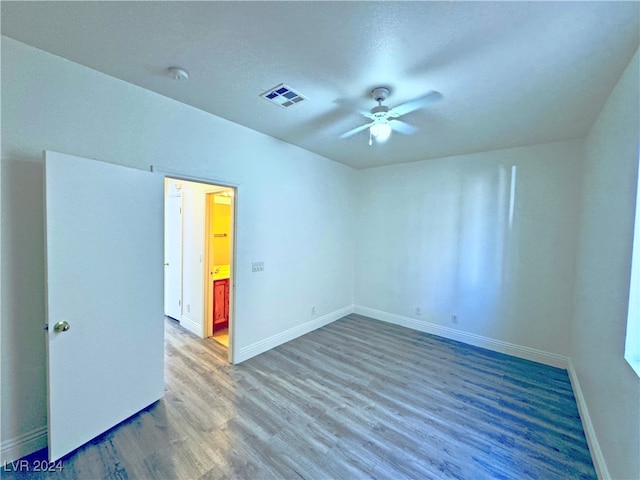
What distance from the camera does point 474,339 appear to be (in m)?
3.77

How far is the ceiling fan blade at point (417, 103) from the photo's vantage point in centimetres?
220

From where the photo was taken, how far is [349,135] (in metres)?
3.20

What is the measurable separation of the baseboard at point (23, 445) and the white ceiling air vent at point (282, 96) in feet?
9.95

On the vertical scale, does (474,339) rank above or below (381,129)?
below

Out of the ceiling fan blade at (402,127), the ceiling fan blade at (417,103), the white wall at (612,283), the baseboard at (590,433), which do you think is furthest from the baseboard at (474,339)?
the ceiling fan blade at (417,103)

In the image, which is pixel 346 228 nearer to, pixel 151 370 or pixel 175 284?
pixel 175 284

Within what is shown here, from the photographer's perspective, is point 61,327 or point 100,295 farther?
point 100,295

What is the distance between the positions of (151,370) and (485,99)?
12.2ft

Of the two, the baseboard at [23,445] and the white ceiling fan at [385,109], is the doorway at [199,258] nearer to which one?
the baseboard at [23,445]

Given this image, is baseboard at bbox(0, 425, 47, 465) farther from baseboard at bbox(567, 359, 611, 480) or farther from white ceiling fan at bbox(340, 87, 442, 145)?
baseboard at bbox(567, 359, 611, 480)

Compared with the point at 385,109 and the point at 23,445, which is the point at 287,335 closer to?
the point at 23,445

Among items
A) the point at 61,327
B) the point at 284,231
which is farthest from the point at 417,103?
the point at 61,327

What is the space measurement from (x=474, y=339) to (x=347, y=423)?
253 cm

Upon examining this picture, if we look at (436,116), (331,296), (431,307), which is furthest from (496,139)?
(331,296)
